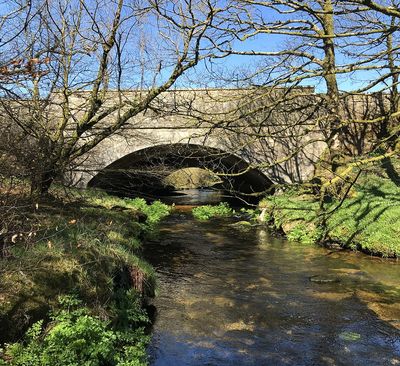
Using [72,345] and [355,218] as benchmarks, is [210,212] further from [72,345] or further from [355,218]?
[72,345]

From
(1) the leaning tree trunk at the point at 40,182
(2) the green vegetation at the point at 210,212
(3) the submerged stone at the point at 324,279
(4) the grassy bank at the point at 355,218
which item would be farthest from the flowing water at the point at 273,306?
(2) the green vegetation at the point at 210,212

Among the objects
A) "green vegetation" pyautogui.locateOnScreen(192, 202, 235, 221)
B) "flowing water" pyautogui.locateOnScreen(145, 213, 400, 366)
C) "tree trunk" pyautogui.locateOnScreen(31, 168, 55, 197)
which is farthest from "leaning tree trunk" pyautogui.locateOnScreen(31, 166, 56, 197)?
"green vegetation" pyautogui.locateOnScreen(192, 202, 235, 221)

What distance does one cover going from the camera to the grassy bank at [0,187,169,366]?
3.65 meters

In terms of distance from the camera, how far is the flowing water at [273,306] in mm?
4710

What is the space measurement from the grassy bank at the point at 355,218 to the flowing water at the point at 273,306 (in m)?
0.45

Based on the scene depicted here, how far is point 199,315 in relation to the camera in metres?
5.79

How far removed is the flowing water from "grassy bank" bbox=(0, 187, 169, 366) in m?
0.51

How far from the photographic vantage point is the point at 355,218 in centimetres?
1029

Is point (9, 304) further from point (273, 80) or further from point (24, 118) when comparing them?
point (273, 80)

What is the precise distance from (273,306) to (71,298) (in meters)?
3.08

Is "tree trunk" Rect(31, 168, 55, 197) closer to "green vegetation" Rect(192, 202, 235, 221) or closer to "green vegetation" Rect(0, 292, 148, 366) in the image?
"green vegetation" Rect(0, 292, 148, 366)

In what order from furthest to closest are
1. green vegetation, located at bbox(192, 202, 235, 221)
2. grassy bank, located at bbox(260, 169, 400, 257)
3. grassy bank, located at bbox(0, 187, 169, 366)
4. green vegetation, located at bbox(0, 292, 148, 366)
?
green vegetation, located at bbox(192, 202, 235, 221) → grassy bank, located at bbox(260, 169, 400, 257) → grassy bank, located at bbox(0, 187, 169, 366) → green vegetation, located at bbox(0, 292, 148, 366)

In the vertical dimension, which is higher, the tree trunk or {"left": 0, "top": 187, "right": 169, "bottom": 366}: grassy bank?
the tree trunk

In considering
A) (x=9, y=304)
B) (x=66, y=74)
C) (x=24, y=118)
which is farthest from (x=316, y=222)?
(x=9, y=304)
